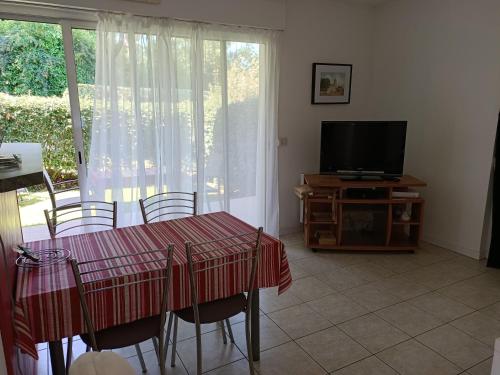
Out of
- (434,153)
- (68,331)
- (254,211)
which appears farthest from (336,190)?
(68,331)

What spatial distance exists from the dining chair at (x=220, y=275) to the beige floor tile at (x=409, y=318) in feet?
3.85

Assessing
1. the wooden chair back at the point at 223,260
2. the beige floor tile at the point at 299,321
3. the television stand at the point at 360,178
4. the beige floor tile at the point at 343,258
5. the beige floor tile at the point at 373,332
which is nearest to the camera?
the wooden chair back at the point at 223,260

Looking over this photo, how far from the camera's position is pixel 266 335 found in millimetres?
2408

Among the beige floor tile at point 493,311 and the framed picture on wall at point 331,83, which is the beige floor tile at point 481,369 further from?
the framed picture on wall at point 331,83

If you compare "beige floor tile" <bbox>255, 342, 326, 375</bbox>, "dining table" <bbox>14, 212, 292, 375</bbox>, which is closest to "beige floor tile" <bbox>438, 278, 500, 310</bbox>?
"beige floor tile" <bbox>255, 342, 326, 375</bbox>

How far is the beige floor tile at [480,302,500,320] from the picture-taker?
260cm

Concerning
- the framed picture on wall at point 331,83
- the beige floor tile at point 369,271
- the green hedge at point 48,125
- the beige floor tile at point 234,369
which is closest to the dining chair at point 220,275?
the beige floor tile at point 234,369

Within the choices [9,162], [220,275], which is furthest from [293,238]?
[9,162]

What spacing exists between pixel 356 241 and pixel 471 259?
111cm

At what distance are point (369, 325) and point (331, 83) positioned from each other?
275 centimetres

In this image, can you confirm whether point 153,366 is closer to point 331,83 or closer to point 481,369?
point 481,369

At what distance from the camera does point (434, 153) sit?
382 centimetres

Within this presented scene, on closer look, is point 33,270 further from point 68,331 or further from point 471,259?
point 471,259

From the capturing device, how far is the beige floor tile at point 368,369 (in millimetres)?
2049
